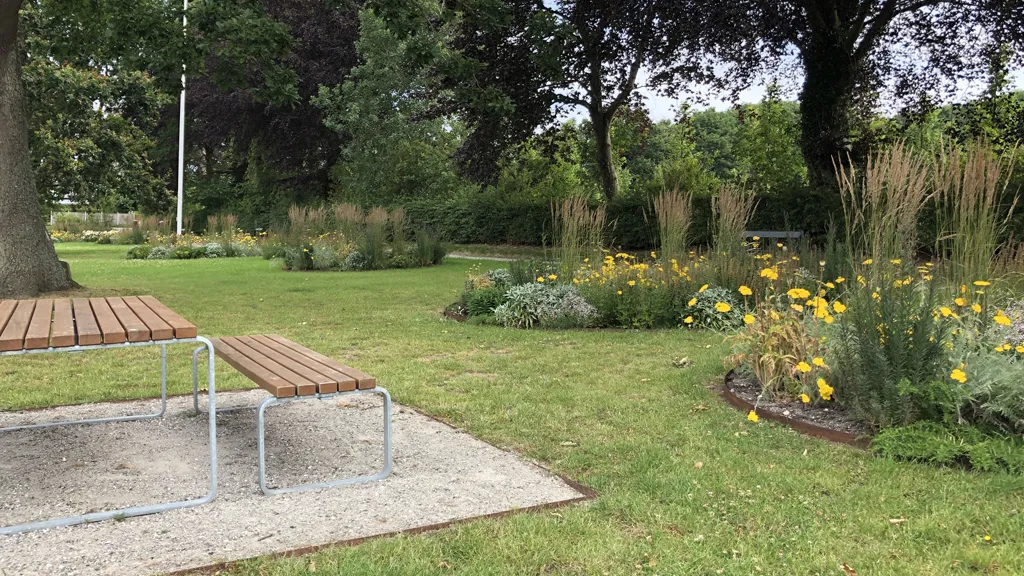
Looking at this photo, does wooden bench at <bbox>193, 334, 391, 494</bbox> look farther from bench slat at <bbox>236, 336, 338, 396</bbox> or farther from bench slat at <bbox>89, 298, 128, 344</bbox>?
bench slat at <bbox>89, 298, 128, 344</bbox>

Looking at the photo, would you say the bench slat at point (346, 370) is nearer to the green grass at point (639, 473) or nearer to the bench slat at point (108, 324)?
the green grass at point (639, 473)

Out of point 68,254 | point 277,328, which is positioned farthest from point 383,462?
point 68,254

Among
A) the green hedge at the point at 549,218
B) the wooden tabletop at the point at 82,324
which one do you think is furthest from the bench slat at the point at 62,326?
the green hedge at the point at 549,218

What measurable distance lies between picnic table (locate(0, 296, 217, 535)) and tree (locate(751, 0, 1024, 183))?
1368 cm

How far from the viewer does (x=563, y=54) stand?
14555mm

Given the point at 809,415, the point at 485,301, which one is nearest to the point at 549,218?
the point at 485,301

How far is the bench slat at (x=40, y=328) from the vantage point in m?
Result: 2.78

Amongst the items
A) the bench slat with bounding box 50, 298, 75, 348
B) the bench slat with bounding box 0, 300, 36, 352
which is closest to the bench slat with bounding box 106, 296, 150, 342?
the bench slat with bounding box 50, 298, 75, 348

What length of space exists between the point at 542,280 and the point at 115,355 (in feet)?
14.1

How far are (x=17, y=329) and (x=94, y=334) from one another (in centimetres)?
40

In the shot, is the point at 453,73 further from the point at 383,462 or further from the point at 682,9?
the point at 383,462

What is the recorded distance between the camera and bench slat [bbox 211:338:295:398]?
3014mm

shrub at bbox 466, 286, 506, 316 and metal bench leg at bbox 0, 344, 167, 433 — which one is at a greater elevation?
shrub at bbox 466, 286, 506, 316

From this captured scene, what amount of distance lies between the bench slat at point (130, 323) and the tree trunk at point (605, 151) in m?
16.6
